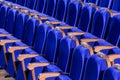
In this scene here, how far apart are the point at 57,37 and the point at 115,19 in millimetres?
102

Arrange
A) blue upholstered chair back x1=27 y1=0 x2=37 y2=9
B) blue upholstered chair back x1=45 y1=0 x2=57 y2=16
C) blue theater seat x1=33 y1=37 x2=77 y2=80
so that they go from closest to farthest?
1. blue theater seat x1=33 y1=37 x2=77 y2=80
2. blue upholstered chair back x1=45 y1=0 x2=57 y2=16
3. blue upholstered chair back x1=27 y1=0 x2=37 y2=9

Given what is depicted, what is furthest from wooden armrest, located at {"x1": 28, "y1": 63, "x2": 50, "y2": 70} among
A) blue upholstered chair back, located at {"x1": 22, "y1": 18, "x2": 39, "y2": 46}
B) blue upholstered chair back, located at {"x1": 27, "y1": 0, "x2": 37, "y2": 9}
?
blue upholstered chair back, located at {"x1": 27, "y1": 0, "x2": 37, "y2": 9}

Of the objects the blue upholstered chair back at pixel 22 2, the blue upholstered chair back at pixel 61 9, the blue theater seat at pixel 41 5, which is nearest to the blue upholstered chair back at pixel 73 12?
the blue upholstered chair back at pixel 61 9

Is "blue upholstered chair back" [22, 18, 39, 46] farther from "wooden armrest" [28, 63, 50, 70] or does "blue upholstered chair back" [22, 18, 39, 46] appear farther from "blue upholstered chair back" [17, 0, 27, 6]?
"blue upholstered chair back" [17, 0, 27, 6]

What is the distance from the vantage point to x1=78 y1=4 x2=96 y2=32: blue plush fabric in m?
0.53

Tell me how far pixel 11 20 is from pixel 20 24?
0.04 m

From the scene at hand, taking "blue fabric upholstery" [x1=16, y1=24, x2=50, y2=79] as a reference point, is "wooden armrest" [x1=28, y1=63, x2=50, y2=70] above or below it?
below

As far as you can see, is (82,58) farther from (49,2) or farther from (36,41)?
(49,2)

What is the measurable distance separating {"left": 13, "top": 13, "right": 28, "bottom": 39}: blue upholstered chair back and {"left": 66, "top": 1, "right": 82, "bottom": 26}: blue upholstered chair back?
9 centimetres

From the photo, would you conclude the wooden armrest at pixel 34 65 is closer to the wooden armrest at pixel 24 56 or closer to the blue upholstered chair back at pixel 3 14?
the wooden armrest at pixel 24 56

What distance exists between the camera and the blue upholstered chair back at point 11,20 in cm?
62

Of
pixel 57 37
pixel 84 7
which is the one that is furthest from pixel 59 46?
pixel 84 7

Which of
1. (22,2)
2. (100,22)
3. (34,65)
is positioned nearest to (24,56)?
(34,65)

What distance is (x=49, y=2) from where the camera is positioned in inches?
26.5
